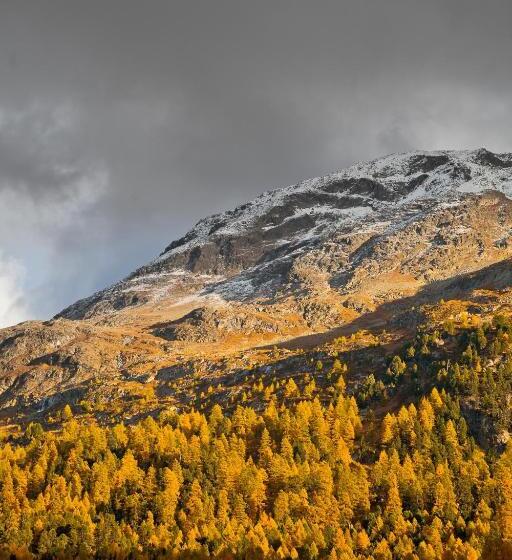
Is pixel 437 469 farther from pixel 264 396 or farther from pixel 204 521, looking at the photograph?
pixel 264 396

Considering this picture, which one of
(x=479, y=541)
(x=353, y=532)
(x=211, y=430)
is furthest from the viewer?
(x=211, y=430)

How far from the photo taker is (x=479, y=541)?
106688mm

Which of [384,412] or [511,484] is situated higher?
[384,412]

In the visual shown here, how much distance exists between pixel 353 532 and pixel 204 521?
97.5 feet

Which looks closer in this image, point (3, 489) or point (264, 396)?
point (3, 489)

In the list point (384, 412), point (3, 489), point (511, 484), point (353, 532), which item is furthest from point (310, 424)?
point (3, 489)

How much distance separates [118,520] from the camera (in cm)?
12788

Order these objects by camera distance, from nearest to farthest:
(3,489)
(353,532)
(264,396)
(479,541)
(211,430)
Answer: (479,541)
(353,532)
(3,489)
(211,430)
(264,396)

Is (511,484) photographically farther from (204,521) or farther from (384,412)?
(204,521)

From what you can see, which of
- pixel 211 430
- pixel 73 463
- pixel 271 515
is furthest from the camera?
pixel 211 430

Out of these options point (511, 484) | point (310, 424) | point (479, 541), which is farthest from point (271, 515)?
point (511, 484)

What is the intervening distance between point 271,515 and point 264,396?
232 feet

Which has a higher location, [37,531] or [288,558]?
[37,531]

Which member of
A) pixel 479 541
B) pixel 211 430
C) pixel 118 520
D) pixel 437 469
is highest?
pixel 211 430
